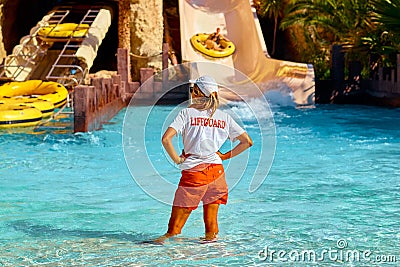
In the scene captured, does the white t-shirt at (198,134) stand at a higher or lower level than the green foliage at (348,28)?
higher

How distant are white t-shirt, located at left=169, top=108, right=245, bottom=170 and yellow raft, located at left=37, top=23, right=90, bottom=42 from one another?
33.8 ft

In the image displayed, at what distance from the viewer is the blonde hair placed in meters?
4.60

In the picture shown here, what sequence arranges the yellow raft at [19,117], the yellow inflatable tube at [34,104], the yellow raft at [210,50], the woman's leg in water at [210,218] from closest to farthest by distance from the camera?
the woman's leg in water at [210,218] < the yellow raft at [19,117] < the yellow inflatable tube at [34,104] < the yellow raft at [210,50]

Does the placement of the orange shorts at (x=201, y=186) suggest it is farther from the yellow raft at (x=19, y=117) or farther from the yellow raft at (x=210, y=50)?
the yellow raft at (x=210, y=50)

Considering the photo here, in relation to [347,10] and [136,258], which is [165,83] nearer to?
[347,10]

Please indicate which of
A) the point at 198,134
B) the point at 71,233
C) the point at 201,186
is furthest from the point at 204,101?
the point at 71,233

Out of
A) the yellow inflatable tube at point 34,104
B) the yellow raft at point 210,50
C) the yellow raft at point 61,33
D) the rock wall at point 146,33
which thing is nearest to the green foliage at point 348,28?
the yellow raft at point 210,50

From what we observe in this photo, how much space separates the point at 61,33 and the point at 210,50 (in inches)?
117

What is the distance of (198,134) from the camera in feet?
15.0

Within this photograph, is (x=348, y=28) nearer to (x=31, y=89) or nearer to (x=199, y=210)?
(x=31, y=89)

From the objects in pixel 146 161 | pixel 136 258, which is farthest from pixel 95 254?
pixel 146 161

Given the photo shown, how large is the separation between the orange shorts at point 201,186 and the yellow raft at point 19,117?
6.50 m

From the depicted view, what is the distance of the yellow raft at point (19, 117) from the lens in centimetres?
1059

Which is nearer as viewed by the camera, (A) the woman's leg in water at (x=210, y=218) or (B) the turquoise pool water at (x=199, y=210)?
(A) the woman's leg in water at (x=210, y=218)
